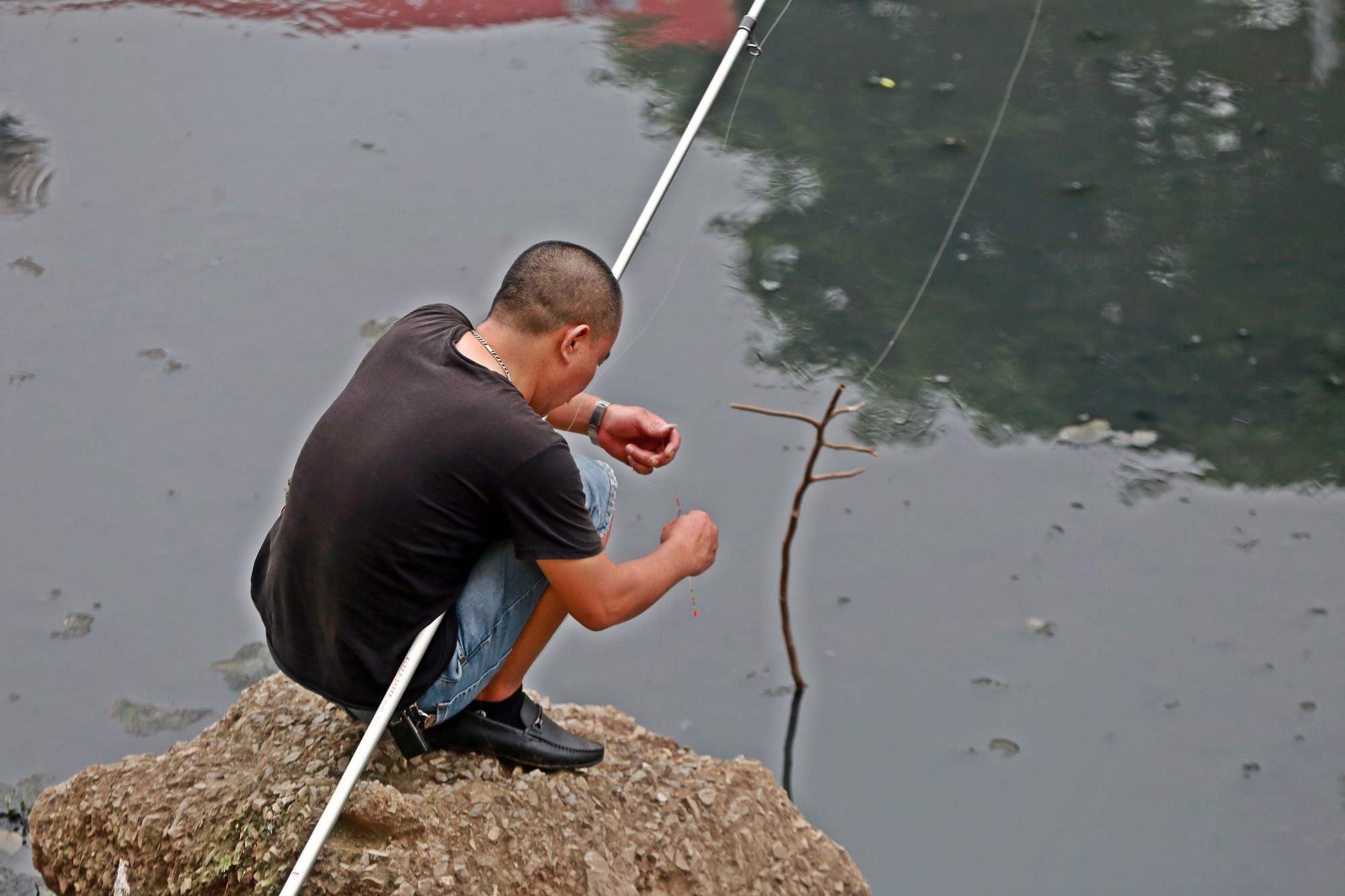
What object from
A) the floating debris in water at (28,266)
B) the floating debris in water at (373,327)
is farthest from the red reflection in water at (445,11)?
the floating debris in water at (373,327)

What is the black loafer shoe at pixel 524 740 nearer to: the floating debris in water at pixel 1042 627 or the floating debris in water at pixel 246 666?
the floating debris in water at pixel 246 666

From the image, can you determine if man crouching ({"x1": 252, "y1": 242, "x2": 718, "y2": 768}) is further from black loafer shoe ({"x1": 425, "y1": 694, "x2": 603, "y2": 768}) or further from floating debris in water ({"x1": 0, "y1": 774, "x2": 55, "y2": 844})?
floating debris in water ({"x1": 0, "y1": 774, "x2": 55, "y2": 844})

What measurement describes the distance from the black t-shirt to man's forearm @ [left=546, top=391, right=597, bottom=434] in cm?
46

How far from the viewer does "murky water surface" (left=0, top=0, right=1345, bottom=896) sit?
235 centimetres

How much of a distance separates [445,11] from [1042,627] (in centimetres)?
374

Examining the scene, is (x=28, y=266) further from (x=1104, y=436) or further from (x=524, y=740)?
(x=1104, y=436)

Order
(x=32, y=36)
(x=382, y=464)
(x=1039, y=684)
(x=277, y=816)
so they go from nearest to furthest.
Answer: (x=382, y=464)
(x=277, y=816)
(x=1039, y=684)
(x=32, y=36)

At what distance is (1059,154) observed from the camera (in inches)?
153

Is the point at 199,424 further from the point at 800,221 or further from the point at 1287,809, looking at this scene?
the point at 1287,809

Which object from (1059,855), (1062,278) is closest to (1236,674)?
(1059,855)

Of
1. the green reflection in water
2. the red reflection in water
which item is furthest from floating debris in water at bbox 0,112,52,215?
the green reflection in water

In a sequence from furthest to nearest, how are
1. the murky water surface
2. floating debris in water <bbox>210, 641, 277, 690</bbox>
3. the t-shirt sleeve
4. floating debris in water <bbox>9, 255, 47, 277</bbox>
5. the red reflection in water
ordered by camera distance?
the red reflection in water → floating debris in water <bbox>9, 255, 47, 277</bbox> → floating debris in water <bbox>210, 641, 277, 690</bbox> → the murky water surface → the t-shirt sleeve

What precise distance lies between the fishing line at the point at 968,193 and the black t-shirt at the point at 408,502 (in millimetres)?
1706

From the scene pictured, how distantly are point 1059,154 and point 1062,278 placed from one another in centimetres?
68
